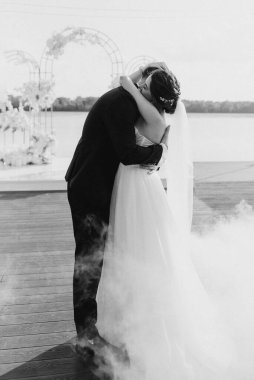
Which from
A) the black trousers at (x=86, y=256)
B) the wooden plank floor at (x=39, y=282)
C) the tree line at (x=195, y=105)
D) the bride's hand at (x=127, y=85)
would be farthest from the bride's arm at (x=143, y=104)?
the tree line at (x=195, y=105)

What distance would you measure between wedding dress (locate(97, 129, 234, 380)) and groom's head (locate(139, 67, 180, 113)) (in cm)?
15

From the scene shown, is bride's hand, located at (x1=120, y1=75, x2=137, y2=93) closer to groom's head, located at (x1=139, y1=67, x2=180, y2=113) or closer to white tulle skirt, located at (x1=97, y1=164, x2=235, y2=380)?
groom's head, located at (x1=139, y1=67, x2=180, y2=113)

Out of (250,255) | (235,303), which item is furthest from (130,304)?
(250,255)

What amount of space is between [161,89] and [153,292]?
77 cm

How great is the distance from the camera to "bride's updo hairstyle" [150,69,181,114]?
174cm

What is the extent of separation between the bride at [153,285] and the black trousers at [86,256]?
0.05 m

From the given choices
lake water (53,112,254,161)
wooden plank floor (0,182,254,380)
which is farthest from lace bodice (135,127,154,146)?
lake water (53,112,254,161)

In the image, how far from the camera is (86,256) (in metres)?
1.91

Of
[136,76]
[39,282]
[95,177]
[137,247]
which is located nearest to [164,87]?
[136,76]

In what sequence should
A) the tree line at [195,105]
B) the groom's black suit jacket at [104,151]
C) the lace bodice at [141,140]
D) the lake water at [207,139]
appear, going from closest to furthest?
1. the groom's black suit jacket at [104,151]
2. the lace bodice at [141,140]
3. the lake water at [207,139]
4. the tree line at [195,105]

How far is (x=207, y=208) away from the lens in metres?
4.41

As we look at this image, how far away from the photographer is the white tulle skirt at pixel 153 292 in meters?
1.81

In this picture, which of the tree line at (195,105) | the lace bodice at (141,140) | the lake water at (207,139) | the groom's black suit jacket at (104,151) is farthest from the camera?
the tree line at (195,105)

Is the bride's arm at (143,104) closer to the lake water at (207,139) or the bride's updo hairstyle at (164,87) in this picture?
the bride's updo hairstyle at (164,87)
